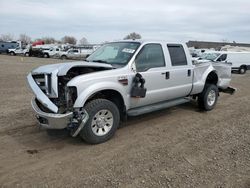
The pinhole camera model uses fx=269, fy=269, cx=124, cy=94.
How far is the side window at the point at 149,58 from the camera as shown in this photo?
17.9 feet

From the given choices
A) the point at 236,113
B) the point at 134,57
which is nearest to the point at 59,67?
the point at 134,57

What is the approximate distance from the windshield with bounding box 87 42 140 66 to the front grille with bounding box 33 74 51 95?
1460mm

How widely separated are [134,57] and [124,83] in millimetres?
644

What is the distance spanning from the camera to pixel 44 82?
15.1ft

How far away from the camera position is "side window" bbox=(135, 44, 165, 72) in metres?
5.46

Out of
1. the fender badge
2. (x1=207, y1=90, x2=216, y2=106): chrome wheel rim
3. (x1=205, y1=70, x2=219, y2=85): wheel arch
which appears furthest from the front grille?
(x1=205, y1=70, x2=219, y2=85): wheel arch

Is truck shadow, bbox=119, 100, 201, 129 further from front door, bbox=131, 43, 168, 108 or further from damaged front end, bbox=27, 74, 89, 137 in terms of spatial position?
damaged front end, bbox=27, 74, 89, 137

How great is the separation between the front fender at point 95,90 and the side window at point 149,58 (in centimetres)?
64

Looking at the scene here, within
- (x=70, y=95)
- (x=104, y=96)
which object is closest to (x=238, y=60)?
(x=104, y=96)

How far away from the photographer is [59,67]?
450 centimetres

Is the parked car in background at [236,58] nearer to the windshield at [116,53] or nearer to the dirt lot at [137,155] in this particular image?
the dirt lot at [137,155]

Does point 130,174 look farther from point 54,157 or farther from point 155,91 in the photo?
point 155,91

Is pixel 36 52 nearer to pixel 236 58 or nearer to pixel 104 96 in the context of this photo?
pixel 236 58

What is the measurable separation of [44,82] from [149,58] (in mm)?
2252
